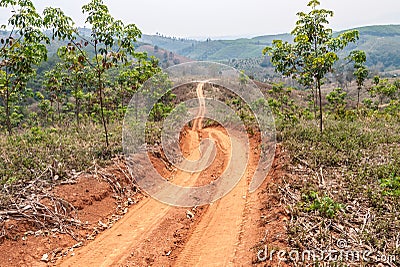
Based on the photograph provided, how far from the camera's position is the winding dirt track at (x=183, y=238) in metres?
5.26

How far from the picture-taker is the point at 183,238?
→ 20.1 ft

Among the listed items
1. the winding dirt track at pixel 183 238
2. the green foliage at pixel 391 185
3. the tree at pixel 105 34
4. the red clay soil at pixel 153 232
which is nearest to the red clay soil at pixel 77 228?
the red clay soil at pixel 153 232

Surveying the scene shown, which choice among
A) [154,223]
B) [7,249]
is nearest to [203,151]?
[154,223]

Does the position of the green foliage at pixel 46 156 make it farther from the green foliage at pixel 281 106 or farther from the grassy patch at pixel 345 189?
the green foliage at pixel 281 106

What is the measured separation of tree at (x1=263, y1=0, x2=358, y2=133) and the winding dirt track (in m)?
4.51

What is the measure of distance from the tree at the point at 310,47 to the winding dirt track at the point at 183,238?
451 cm

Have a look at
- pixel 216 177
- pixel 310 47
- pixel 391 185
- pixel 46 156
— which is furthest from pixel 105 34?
pixel 391 185

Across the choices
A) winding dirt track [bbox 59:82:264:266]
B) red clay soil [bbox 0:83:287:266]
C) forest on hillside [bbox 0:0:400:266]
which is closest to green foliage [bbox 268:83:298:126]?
forest on hillside [bbox 0:0:400:266]

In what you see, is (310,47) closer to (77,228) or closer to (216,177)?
(216,177)

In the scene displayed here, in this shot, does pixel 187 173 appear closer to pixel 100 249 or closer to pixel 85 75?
pixel 100 249

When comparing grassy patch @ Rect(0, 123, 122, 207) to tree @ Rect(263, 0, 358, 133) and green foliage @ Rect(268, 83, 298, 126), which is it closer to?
tree @ Rect(263, 0, 358, 133)

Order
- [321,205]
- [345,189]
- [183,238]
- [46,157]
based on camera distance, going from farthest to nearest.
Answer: [46,157]
[345,189]
[183,238]
[321,205]

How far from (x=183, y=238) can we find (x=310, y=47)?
7.82 m

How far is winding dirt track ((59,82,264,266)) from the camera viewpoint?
526cm
